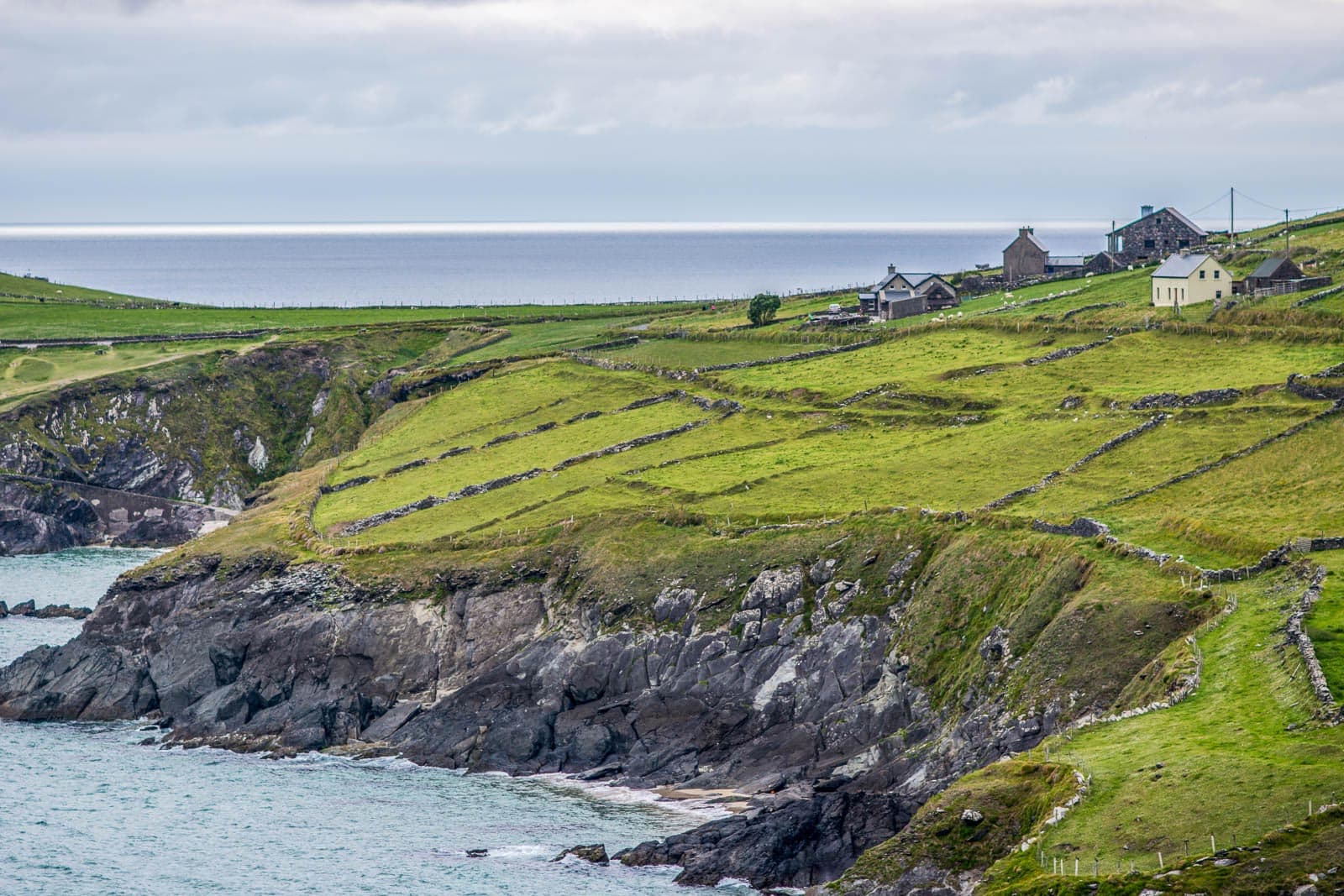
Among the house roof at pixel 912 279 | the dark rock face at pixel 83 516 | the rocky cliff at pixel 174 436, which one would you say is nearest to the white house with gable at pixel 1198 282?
the house roof at pixel 912 279

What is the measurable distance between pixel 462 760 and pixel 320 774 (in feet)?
22.4

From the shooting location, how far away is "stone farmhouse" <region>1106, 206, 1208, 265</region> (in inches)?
6284

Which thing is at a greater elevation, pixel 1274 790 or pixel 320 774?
pixel 1274 790

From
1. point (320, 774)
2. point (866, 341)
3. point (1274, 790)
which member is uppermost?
point (866, 341)

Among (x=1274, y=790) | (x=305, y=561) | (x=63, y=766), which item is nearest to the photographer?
(x=1274, y=790)

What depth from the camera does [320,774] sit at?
8206 centimetres

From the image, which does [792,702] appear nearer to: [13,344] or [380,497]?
[380,497]

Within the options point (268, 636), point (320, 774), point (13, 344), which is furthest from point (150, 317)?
point (320, 774)

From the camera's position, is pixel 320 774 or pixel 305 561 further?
pixel 305 561

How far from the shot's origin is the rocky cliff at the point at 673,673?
66.5 m

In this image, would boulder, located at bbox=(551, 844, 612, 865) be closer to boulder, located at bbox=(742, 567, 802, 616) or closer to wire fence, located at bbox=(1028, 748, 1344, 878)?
boulder, located at bbox=(742, 567, 802, 616)

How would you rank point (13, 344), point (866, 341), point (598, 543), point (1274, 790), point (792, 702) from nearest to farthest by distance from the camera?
1. point (1274, 790)
2. point (792, 702)
3. point (598, 543)
4. point (866, 341)
5. point (13, 344)

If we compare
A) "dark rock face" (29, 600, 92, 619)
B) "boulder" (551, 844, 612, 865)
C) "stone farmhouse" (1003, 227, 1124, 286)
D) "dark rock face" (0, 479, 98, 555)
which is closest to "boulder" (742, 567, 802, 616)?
"boulder" (551, 844, 612, 865)

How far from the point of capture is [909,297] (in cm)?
15050
